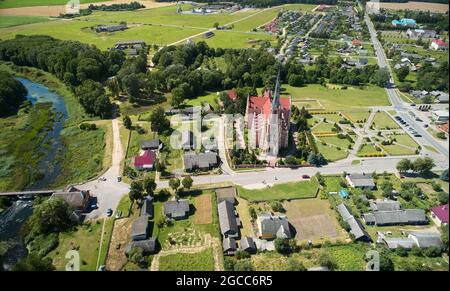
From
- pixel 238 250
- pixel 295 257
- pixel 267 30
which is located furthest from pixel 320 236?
pixel 267 30

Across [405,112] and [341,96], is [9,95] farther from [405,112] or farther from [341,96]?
[405,112]

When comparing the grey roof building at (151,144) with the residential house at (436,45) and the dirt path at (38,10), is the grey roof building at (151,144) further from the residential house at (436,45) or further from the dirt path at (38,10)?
the dirt path at (38,10)

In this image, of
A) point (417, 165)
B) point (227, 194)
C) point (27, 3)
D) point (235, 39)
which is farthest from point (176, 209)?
point (27, 3)

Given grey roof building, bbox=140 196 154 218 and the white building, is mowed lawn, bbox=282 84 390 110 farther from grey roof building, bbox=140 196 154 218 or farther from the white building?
grey roof building, bbox=140 196 154 218

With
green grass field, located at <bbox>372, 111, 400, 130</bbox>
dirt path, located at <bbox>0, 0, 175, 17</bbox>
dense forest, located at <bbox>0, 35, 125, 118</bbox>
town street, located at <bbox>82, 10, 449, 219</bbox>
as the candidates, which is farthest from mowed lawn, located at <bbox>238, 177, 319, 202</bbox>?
dirt path, located at <bbox>0, 0, 175, 17</bbox>

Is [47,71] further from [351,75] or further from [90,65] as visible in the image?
[351,75]

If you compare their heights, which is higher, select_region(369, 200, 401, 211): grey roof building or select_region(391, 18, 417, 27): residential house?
select_region(391, 18, 417, 27): residential house
